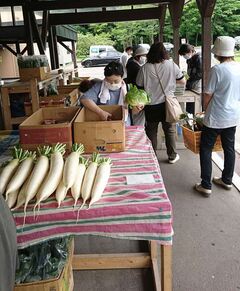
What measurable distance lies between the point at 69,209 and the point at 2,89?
10.2ft

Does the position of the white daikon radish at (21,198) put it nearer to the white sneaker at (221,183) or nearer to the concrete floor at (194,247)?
the concrete floor at (194,247)

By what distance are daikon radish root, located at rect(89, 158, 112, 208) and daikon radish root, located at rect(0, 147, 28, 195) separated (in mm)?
463

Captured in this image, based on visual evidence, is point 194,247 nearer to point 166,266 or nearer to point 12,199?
point 166,266

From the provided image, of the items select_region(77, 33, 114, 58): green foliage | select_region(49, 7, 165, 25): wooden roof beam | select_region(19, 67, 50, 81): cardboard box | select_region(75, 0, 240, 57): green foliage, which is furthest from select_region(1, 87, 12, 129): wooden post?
select_region(77, 33, 114, 58): green foliage

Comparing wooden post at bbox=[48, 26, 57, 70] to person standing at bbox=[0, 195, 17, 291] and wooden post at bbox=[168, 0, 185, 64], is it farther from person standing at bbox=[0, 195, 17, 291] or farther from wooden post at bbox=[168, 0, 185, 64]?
person standing at bbox=[0, 195, 17, 291]

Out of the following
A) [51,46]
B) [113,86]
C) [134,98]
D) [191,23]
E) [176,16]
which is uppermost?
[191,23]

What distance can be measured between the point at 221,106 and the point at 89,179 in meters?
2.05

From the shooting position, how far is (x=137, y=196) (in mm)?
1700

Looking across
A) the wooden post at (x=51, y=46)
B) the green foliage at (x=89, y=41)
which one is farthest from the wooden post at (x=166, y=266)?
the green foliage at (x=89, y=41)

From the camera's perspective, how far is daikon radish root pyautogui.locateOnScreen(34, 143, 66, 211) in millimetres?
1679

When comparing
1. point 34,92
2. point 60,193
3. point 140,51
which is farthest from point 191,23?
point 60,193

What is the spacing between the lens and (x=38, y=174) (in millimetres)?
1789

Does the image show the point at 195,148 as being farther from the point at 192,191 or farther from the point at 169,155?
the point at 169,155

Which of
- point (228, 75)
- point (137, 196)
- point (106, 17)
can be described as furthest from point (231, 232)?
point (106, 17)
